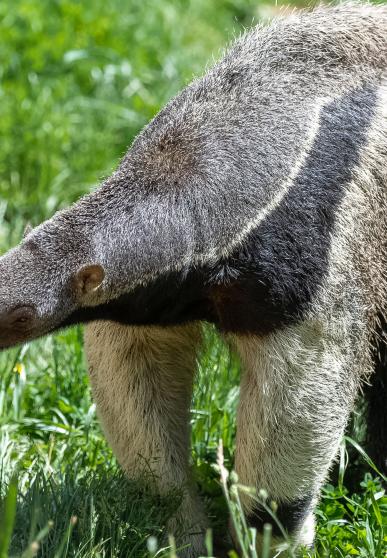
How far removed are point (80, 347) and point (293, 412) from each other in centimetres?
227

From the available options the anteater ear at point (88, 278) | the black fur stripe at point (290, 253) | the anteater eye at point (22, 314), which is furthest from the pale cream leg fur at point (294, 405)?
the anteater eye at point (22, 314)

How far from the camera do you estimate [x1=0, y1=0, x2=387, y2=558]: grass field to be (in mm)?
5066

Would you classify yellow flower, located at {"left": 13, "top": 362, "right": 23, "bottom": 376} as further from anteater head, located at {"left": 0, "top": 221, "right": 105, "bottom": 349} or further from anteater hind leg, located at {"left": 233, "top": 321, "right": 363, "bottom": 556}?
anteater head, located at {"left": 0, "top": 221, "right": 105, "bottom": 349}

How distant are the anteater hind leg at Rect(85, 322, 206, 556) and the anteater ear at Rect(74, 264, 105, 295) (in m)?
0.76

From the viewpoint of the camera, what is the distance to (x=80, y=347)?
22.4 feet

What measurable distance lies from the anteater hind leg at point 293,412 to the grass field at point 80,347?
0.22m

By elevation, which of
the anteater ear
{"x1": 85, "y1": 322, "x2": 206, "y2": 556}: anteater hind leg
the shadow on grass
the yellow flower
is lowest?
the shadow on grass

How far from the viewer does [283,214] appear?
461 cm

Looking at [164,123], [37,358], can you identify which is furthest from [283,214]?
[37,358]

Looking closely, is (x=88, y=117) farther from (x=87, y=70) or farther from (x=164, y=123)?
(x=164, y=123)

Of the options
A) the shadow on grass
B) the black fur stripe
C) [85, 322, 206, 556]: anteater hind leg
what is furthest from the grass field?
the black fur stripe

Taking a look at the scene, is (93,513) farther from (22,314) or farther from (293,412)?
(22,314)

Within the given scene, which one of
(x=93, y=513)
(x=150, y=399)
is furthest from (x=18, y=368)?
(x=93, y=513)

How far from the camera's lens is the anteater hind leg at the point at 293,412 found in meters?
4.73
